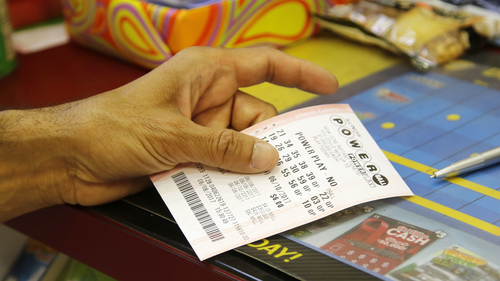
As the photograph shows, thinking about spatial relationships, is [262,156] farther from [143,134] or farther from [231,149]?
[143,134]

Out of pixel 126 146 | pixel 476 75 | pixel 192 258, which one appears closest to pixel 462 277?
pixel 192 258

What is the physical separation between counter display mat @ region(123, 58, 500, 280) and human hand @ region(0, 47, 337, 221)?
0.06 meters

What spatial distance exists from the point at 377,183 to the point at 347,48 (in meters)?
0.50

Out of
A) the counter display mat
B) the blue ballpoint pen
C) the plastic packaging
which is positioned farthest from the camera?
the plastic packaging

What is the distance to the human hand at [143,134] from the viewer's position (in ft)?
1.70

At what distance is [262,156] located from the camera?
1.68 ft

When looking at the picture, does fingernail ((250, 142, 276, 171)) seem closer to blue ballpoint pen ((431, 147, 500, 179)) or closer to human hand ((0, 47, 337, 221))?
human hand ((0, 47, 337, 221))

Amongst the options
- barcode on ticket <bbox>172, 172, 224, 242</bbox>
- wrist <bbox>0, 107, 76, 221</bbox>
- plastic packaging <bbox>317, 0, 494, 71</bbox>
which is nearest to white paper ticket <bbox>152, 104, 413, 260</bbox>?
barcode on ticket <bbox>172, 172, 224, 242</bbox>

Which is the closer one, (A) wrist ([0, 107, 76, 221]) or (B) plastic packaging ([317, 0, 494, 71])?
(A) wrist ([0, 107, 76, 221])

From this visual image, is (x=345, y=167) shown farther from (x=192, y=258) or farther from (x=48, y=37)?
(x=48, y=37)

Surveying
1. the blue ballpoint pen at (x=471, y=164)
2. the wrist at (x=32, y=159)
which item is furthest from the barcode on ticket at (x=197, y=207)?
the blue ballpoint pen at (x=471, y=164)

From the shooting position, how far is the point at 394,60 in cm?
89

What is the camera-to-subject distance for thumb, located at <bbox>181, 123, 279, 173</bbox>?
51cm

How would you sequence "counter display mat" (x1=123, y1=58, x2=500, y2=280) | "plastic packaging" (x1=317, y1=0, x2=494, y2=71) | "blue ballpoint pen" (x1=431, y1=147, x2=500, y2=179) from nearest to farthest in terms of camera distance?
"counter display mat" (x1=123, y1=58, x2=500, y2=280) < "blue ballpoint pen" (x1=431, y1=147, x2=500, y2=179) < "plastic packaging" (x1=317, y1=0, x2=494, y2=71)
